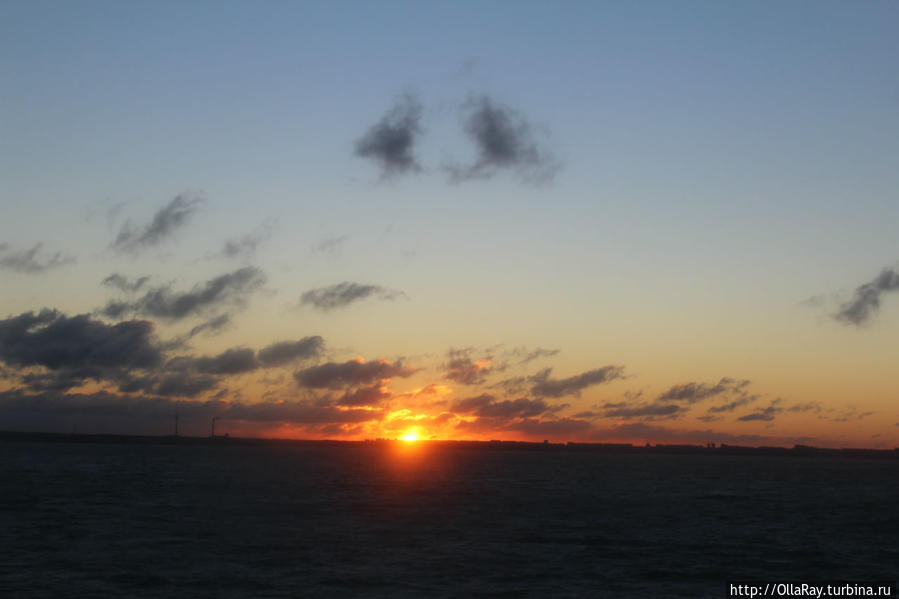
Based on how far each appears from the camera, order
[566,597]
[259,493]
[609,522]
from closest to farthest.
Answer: [566,597] < [609,522] < [259,493]

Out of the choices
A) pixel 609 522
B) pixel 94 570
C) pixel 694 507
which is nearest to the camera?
pixel 94 570

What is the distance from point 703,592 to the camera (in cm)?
5275

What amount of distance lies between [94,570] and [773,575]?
49.5 meters

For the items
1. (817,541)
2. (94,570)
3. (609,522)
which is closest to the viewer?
(94,570)

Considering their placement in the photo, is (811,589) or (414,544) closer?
(811,589)

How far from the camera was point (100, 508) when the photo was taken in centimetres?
9806

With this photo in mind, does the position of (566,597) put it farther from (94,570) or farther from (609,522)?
(609,522)

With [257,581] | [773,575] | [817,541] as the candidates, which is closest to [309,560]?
[257,581]

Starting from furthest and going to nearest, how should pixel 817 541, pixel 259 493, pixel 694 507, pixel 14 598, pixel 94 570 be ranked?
pixel 259 493 → pixel 694 507 → pixel 817 541 → pixel 94 570 → pixel 14 598

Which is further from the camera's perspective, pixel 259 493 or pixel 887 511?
pixel 259 493

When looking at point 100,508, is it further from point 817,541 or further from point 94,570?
point 817,541

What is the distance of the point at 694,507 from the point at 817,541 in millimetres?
39523

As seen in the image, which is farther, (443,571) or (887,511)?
(887,511)

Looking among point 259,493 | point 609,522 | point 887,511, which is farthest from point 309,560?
point 887,511
